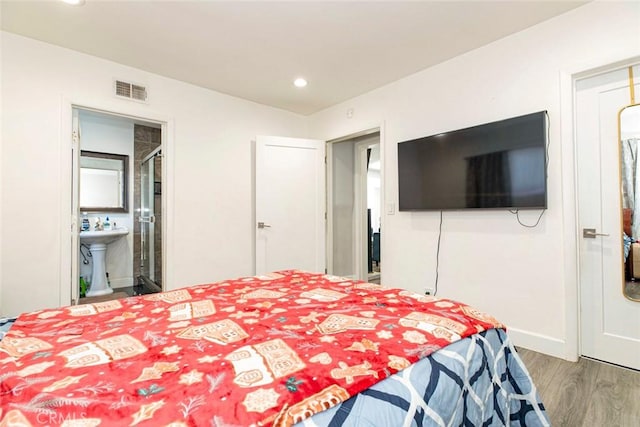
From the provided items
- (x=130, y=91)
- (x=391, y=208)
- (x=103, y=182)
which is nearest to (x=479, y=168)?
(x=391, y=208)

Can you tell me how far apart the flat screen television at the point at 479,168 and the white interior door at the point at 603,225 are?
0.28m

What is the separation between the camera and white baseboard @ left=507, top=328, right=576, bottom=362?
7.26ft

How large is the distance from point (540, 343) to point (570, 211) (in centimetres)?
99

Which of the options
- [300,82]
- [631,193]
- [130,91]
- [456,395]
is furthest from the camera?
[300,82]

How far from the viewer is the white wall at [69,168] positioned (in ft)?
7.91

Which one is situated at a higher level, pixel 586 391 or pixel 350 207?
pixel 350 207

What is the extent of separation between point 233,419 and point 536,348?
2545mm

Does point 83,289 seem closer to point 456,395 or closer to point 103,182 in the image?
point 103,182

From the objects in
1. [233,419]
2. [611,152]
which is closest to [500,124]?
[611,152]

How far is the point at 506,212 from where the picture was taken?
2.48 m

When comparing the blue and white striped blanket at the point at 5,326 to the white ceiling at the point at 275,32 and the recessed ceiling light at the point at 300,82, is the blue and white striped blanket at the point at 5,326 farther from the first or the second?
Result: the recessed ceiling light at the point at 300,82

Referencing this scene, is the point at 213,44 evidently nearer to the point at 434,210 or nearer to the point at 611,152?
the point at 434,210

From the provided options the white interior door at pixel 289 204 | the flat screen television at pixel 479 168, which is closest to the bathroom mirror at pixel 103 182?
the white interior door at pixel 289 204

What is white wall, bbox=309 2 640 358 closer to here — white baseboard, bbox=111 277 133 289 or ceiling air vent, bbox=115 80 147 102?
ceiling air vent, bbox=115 80 147 102
